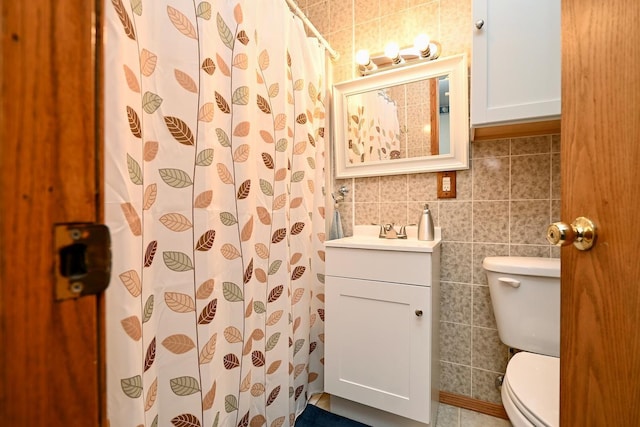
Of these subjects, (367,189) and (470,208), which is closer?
(470,208)

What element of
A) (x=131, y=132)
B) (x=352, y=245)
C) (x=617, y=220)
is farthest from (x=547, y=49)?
(x=131, y=132)

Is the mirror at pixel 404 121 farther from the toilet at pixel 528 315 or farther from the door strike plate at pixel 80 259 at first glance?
the door strike plate at pixel 80 259

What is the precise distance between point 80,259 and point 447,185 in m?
1.48

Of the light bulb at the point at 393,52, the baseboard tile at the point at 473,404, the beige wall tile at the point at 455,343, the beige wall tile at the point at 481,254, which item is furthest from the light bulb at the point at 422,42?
the baseboard tile at the point at 473,404

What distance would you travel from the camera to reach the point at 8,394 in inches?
8.1

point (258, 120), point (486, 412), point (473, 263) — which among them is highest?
point (258, 120)

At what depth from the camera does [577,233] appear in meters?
0.51

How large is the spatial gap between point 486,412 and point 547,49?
1578mm

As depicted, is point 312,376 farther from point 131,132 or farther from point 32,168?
point 32,168

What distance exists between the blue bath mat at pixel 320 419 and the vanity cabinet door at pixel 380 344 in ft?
0.43

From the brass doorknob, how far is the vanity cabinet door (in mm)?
670

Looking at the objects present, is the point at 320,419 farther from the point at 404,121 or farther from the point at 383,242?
the point at 404,121

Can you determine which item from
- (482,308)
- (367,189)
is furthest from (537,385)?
(367,189)

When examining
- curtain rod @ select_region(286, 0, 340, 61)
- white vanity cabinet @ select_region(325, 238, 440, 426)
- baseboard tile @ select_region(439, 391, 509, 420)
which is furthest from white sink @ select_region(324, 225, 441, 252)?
curtain rod @ select_region(286, 0, 340, 61)
